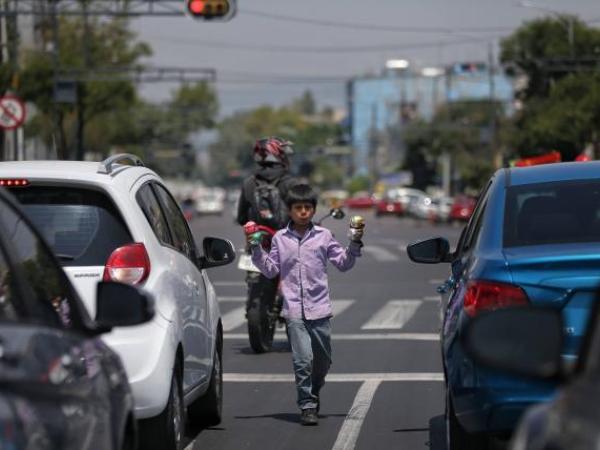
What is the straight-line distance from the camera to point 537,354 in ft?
13.8

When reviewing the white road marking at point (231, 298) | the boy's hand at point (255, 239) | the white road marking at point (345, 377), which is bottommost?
the white road marking at point (231, 298)

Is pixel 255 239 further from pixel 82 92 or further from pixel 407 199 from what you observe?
pixel 407 199

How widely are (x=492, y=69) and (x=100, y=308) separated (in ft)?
222

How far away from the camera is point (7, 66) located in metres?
39.8

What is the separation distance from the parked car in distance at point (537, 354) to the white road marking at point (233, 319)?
12.7 metres

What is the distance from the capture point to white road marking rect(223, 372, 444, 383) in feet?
40.5

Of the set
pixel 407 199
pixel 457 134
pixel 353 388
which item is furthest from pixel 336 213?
pixel 457 134

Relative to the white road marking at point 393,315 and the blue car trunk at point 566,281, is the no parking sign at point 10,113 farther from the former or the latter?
the blue car trunk at point 566,281

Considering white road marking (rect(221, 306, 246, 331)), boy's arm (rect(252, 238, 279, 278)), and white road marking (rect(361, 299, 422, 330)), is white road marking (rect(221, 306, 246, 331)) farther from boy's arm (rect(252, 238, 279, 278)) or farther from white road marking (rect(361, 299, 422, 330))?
boy's arm (rect(252, 238, 279, 278))

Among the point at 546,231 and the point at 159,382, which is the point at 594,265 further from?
the point at 159,382

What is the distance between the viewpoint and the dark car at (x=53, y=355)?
425 centimetres

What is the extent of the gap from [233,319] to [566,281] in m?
12.2

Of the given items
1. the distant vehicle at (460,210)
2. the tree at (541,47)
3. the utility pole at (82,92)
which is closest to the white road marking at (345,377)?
the utility pole at (82,92)

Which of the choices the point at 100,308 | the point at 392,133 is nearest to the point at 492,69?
the point at 100,308
